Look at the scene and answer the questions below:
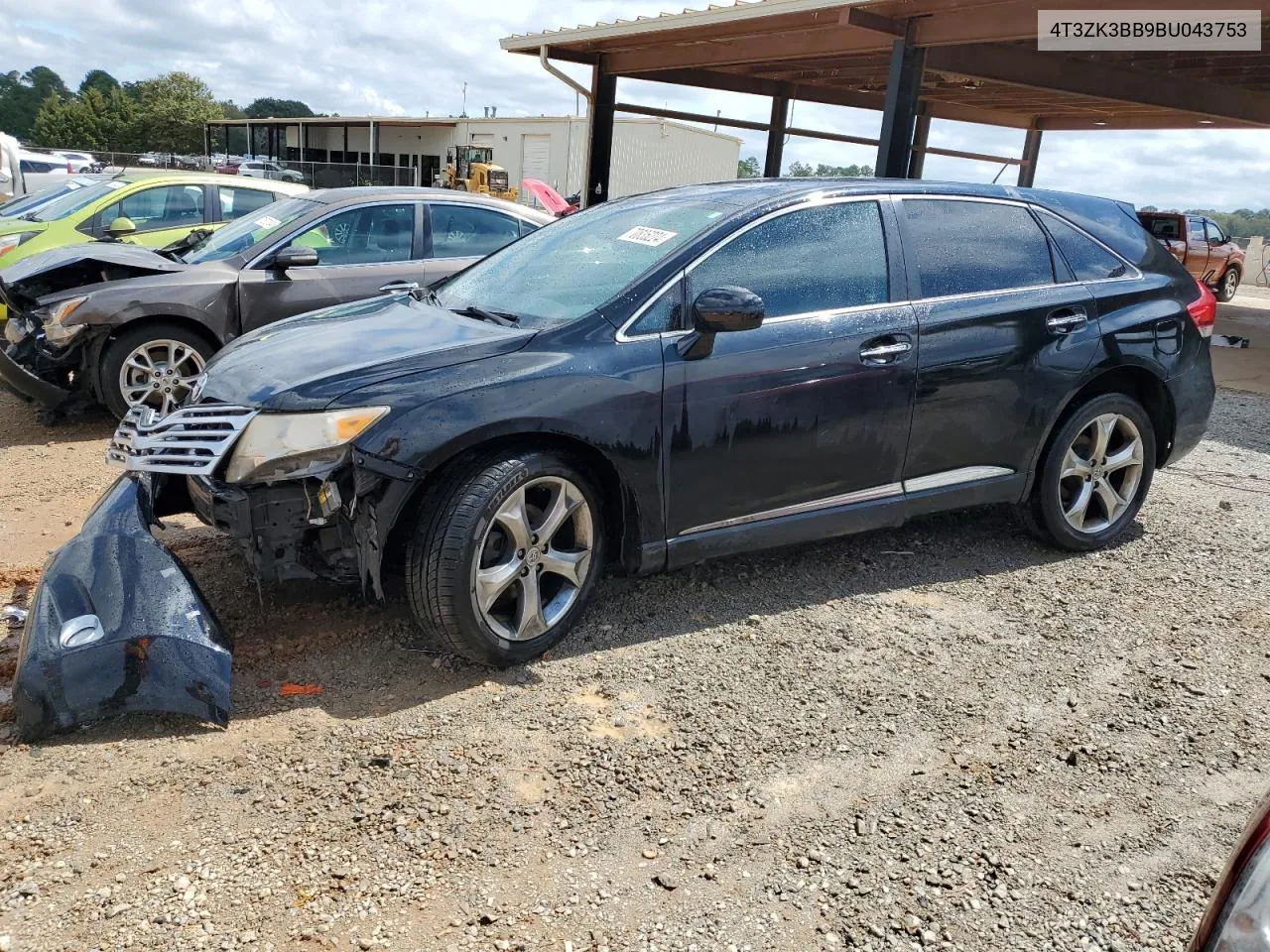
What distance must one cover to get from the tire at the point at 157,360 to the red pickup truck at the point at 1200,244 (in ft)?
64.4

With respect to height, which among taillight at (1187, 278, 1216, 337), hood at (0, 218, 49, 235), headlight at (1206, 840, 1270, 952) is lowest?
headlight at (1206, 840, 1270, 952)

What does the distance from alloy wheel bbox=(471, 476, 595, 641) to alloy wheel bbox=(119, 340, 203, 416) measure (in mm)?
3881

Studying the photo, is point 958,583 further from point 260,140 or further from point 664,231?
point 260,140

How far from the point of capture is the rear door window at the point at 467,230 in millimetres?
7297

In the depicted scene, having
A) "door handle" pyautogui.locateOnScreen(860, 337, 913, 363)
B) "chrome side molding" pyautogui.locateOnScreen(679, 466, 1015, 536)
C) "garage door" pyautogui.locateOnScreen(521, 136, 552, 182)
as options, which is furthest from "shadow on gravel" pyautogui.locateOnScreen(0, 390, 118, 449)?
"garage door" pyautogui.locateOnScreen(521, 136, 552, 182)

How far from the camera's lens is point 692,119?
599 inches

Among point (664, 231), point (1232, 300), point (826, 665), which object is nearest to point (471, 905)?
point (826, 665)

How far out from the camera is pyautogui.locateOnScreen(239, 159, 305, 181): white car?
30.3m

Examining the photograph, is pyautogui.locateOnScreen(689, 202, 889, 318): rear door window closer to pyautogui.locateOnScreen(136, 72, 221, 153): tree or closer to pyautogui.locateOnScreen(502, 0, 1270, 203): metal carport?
pyautogui.locateOnScreen(502, 0, 1270, 203): metal carport

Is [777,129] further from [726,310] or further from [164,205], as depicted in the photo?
[726,310]

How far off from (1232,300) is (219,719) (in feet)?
87.5

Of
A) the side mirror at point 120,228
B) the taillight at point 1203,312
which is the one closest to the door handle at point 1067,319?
the taillight at point 1203,312

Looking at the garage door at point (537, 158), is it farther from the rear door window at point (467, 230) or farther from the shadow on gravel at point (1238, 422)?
the rear door window at point (467, 230)

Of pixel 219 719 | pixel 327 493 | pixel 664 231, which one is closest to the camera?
pixel 219 719
